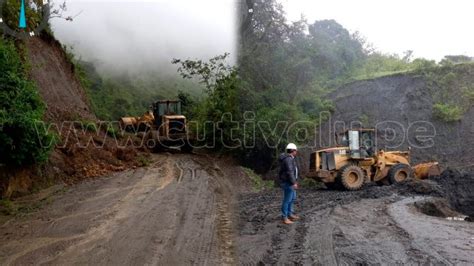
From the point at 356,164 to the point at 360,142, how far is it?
794 millimetres

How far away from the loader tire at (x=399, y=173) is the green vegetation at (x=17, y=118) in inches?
458

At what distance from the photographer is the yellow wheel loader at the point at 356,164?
692 inches

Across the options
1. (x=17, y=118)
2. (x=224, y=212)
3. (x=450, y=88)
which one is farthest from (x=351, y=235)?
(x=450, y=88)

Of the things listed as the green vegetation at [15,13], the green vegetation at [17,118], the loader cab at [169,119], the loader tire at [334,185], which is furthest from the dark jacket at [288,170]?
the loader cab at [169,119]

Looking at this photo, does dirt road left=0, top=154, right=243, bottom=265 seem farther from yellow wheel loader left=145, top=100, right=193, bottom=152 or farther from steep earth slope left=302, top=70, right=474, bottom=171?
steep earth slope left=302, top=70, right=474, bottom=171

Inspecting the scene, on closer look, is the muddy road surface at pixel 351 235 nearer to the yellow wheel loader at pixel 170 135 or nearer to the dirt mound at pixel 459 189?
the dirt mound at pixel 459 189

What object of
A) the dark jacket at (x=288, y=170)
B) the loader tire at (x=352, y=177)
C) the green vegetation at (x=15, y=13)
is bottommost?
the loader tire at (x=352, y=177)

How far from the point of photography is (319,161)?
17.9m

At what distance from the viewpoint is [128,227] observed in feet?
30.9

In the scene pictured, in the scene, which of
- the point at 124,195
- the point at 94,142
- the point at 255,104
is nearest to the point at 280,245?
the point at 124,195

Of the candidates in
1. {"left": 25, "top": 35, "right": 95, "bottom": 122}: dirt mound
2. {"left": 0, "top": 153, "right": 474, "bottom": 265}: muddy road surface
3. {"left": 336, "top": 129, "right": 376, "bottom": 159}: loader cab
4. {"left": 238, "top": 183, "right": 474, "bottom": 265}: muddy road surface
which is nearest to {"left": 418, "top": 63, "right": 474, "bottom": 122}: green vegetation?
{"left": 336, "top": 129, "right": 376, "bottom": 159}: loader cab

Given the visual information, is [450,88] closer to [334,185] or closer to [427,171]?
[427,171]

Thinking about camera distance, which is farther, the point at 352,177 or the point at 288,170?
the point at 352,177

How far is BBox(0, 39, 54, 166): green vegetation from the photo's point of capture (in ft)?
39.6
